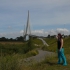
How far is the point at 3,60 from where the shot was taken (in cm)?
1059

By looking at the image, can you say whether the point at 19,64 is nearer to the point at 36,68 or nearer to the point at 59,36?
the point at 36,68

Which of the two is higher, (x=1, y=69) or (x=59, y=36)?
(x=59, y=36)

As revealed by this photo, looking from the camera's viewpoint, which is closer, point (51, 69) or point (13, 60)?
point (13, 60)

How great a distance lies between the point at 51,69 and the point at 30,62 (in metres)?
1.18

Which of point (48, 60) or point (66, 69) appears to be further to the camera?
point (48, 60)

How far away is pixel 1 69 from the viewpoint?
10367mm

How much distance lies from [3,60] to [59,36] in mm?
4810

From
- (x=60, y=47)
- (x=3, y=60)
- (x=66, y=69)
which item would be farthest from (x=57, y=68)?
(x=3, y=60)

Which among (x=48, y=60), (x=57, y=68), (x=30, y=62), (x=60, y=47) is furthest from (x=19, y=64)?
(x=48, y=60)

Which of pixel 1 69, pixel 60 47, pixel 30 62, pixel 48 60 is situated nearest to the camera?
pixel 1 69

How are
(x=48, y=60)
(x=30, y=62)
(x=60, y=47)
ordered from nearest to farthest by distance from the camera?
(x=30, y=62)
(x=60, y=47)
(x=48, y=60)

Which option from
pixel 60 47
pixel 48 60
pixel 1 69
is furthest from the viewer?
pixel 48 60

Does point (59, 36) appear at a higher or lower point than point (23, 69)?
higher

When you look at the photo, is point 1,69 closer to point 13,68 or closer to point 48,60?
point 13,68
